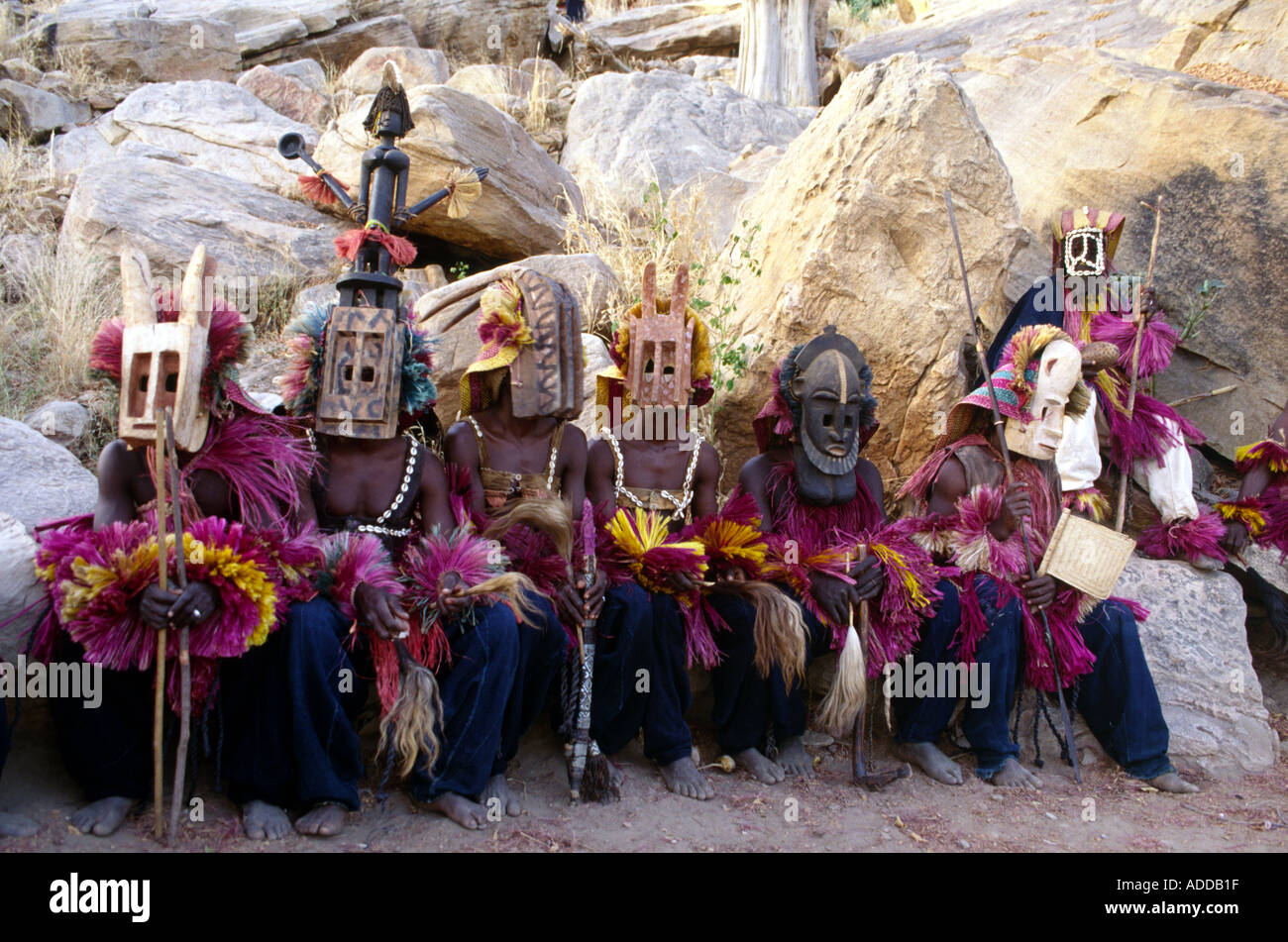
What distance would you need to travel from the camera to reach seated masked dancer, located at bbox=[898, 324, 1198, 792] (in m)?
4.02

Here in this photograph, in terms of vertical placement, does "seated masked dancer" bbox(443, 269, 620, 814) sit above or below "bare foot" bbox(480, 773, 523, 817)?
above

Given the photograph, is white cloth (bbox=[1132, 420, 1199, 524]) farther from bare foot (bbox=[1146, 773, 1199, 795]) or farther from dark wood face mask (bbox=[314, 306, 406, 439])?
dark wood face mask (bbox=[314, 306, 406, 439])

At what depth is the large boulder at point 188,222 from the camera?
6.22 metres

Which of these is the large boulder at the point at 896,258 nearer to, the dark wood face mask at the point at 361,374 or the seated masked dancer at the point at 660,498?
the seated masked dancer at the point at 660,498

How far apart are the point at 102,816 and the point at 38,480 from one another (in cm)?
151

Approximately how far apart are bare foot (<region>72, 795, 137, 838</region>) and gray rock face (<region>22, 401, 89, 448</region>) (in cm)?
237

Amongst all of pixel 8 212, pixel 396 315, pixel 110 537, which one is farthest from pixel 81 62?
pixel 110 537

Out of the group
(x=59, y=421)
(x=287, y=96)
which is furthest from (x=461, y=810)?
(x=287, y=96)

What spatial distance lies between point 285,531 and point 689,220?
3760mm

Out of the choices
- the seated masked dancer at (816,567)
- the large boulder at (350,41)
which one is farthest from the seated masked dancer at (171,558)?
the large boulder at (350,41)

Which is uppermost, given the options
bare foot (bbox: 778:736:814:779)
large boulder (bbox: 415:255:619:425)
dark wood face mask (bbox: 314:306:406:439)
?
large boulder (bbox: 415:255:619:425)

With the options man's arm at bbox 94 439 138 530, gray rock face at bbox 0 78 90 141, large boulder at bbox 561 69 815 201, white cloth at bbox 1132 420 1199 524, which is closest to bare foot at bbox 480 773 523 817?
man's arm at bbox 94 439 138 530

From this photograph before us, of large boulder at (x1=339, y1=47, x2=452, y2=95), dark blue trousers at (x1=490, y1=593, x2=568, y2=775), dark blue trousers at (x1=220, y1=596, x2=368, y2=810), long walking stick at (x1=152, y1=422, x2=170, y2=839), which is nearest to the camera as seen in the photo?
long walking stick at (x1=152, y1=422, x2=170, y2=839)

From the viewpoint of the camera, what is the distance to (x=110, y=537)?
2951 mm
